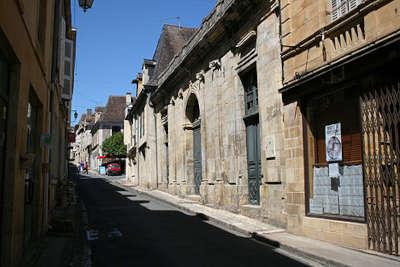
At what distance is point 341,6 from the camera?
8.91 m

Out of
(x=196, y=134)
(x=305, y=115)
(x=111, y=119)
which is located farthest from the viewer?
Answer: (x=111, y=119)

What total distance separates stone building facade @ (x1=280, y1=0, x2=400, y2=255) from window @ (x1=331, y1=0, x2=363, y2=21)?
2 cm

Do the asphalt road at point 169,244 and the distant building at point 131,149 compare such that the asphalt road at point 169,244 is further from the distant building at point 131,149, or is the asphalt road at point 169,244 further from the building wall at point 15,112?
the distant building at point 131,149

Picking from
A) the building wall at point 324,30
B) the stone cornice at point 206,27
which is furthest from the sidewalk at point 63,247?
the stone cornice at point 206,27

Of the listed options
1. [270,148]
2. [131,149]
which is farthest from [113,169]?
[270,148]

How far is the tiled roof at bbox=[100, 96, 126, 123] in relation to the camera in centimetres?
6312

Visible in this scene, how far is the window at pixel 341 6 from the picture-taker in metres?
8.55

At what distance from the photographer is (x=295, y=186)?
9914 mm

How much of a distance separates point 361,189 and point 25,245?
5.96 metres

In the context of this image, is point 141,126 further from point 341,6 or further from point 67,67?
point 341,6

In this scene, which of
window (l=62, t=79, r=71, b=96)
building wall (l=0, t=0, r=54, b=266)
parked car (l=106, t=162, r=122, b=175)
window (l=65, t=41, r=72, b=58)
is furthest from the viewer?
parked car (l=106, t=162, r=122, b=175)

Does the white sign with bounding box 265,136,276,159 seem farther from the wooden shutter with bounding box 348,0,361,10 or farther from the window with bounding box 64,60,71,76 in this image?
the window with bounding box 64,60,71,76

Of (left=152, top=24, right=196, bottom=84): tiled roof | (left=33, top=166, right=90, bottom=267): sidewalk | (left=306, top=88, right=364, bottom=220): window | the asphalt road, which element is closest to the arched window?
the asphalt road

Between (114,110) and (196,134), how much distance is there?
45727 millimetres
